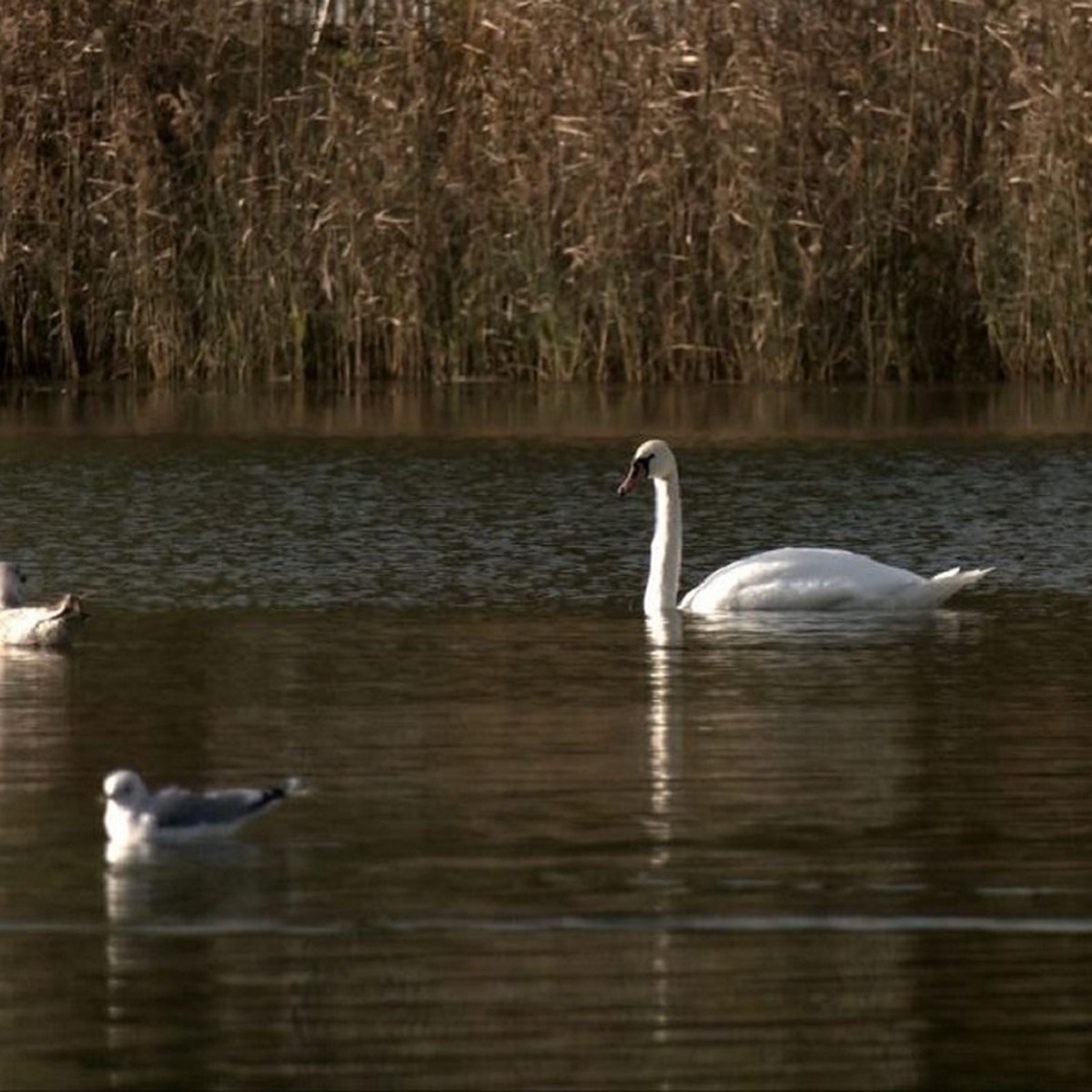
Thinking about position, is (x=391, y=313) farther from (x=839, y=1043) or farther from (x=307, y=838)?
(x=839, y=1043)

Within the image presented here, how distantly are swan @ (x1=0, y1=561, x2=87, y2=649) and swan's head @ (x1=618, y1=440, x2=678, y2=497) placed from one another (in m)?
2.58

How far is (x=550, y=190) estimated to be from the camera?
22.7 m

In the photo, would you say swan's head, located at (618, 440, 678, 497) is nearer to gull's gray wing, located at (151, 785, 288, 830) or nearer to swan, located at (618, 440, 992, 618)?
swan, located at (618, 440, 992, 618)

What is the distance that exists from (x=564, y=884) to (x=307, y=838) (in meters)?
0.88

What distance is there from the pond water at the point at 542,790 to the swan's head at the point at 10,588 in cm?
36

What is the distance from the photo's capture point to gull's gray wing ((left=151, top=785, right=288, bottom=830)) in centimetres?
866

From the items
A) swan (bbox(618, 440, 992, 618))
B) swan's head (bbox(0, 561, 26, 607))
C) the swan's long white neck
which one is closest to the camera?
swan's head (bbox(0, 561, 26, 607))

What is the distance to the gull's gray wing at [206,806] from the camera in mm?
8656

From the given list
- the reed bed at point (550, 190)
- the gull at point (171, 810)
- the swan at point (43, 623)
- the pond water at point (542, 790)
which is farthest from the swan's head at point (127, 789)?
the reed bed at point (550, 190)

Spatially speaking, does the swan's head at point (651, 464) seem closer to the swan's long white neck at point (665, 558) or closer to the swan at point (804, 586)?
the swan's long white neck at point (665, 558)

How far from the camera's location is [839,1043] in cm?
686

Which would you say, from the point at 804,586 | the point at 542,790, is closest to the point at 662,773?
the point at 542,790

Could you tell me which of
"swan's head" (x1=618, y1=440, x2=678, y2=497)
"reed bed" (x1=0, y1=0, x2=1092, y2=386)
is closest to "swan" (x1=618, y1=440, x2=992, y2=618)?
"swan's head" (x1=618, y1=440, x2=678, y2=497)

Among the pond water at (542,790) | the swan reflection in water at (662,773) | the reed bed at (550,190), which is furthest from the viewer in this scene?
the reed bed at (550,190)
